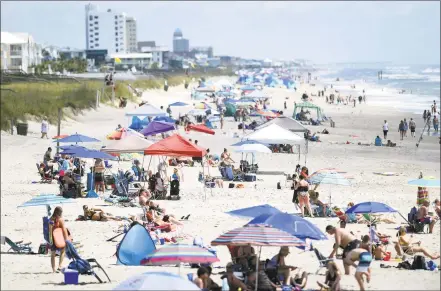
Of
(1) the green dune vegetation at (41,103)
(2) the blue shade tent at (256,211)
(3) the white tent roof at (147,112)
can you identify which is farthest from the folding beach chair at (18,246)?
(1) the green dune vegetation at (41,103)

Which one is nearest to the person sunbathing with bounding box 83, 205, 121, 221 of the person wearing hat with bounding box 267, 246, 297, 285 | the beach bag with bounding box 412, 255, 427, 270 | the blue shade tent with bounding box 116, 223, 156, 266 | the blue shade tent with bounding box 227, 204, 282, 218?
the blue shade tent with bounding box 116, 223, 156, 266

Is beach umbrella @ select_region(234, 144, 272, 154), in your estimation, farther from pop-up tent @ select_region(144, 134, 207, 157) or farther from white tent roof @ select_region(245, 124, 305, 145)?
pop-up tent @ select_region(144, 134, 207, 157)

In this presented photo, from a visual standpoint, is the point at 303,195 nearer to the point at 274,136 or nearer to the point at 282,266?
the point at 274,136

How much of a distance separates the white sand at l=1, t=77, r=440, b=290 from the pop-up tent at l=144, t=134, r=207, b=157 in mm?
1122

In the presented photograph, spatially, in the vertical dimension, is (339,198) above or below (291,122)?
below

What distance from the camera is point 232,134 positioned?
3712cm

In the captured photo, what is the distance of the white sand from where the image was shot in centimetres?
1160

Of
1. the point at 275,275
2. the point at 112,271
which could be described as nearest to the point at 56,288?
the point at 112,271

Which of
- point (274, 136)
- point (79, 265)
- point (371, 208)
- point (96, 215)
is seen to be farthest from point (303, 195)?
point (79, 265)

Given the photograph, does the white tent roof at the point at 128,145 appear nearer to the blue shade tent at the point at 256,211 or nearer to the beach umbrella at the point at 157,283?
the blue shade tent at the point at 256,211

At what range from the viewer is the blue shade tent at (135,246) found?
12289 mm

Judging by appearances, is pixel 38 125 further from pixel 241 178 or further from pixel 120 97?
pixel 120 97

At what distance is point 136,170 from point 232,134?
1537 cm

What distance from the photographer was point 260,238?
10.5 meters
